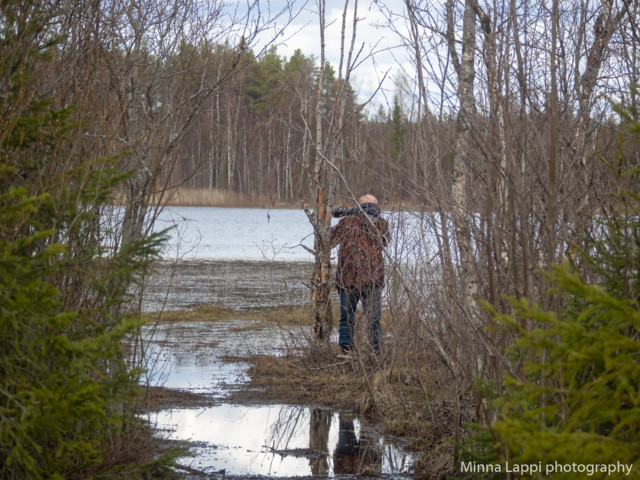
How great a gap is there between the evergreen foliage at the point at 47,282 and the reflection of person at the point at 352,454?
1850 millimetres

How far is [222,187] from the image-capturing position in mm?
52500

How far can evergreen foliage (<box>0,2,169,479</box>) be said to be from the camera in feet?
11.5

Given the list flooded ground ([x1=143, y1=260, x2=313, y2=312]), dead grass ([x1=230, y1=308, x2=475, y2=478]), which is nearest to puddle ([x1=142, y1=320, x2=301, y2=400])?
dead grass ([x1=230, y1=308, x2=475, y2=478])

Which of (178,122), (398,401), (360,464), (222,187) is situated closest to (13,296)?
(178,122)

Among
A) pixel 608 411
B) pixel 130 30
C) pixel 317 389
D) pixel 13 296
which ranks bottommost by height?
pixel 317 389

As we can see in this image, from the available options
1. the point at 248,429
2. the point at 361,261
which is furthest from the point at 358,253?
the point at 248,429

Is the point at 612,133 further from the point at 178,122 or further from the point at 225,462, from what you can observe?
the point at 225,462

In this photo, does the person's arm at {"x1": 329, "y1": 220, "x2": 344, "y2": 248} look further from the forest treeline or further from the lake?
the lake

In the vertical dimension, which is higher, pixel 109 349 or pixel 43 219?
pixel 43 219

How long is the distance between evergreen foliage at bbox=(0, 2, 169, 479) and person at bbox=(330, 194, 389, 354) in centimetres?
401

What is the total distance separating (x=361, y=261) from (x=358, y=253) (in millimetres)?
202

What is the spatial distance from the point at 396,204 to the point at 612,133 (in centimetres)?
356

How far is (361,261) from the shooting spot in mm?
8828

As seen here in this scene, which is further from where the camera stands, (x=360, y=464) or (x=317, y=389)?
(x=317, y=389)
